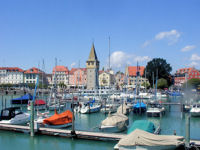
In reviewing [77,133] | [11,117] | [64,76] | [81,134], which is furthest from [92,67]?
[81,134]

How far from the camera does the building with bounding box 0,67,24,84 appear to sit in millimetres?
151625

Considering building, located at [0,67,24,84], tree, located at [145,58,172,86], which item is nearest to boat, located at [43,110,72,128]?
tree, located at [145,58,172,86]

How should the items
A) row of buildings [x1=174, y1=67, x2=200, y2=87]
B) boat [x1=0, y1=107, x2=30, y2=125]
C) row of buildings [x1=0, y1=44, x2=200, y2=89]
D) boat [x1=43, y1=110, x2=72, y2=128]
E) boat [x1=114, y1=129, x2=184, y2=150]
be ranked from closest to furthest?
boat [x1=114, y1=129, x2=184, y2=150] < boat [x1=43, y1=110, x2=72, y2=128] < boat [x1=0, y1=107, x2=30, y2=125] < row of buildings [x1=174, y1=67, x2=200, y2=87] < row of buildings [x1=0, y1=44, x2=200, y2=89]

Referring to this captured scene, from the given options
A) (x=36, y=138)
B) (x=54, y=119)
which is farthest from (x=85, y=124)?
(x=36, y=138)

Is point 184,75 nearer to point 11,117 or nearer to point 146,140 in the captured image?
point 11,117

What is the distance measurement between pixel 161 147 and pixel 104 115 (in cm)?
2491

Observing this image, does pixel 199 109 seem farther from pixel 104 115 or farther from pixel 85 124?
pixel 85 124

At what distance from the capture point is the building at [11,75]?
152 metres

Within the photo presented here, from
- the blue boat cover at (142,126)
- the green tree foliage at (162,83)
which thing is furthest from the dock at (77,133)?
the green tree foliage at (162,83)

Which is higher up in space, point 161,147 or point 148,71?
point 148,71

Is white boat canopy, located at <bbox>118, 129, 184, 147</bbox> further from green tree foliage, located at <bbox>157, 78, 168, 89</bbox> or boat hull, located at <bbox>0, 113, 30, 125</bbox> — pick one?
green tree foliage, located at <bbox>157, 78, 168, 89</bbox>

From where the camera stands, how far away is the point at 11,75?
152125 millimetres

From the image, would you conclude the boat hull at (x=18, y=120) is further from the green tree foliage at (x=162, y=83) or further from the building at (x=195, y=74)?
the building at (x=195, y=74)

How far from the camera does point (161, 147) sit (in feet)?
61.8
